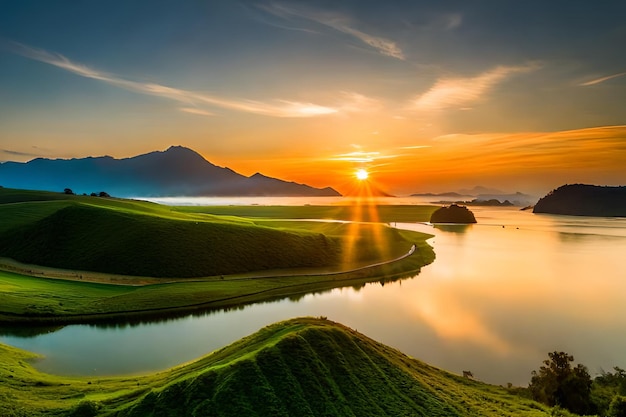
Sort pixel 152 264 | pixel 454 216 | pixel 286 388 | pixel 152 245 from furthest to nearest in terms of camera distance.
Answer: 1. pixel 454 216
2. pixel 152 245
3. pixel 152 264
4. pixel 286 388

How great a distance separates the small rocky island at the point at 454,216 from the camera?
613 ft

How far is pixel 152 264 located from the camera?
58.8 metres

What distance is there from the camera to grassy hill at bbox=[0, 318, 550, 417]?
16.0m

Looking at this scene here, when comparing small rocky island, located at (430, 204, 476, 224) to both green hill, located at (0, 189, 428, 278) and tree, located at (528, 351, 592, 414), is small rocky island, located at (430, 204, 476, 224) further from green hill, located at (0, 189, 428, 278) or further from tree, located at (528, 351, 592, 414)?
tree, located at (528, 351, 592, 414)

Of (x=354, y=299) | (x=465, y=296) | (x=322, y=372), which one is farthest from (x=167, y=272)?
(x=322, y=372)

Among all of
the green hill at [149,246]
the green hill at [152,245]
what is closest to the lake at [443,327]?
the green hill at [152,245]

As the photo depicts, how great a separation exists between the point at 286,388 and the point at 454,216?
185142 millimetres

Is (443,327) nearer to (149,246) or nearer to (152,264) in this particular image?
(152,264)

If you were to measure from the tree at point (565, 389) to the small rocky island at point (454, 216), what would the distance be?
17258cm

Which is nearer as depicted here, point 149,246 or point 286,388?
point 286,388

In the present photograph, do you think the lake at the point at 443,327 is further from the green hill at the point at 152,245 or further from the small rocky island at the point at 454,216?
the small rocky island at the point at 454,216

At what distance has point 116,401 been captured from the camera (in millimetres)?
17531

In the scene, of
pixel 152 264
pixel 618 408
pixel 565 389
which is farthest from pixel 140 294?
pixel 618 408

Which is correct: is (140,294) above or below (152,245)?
below
